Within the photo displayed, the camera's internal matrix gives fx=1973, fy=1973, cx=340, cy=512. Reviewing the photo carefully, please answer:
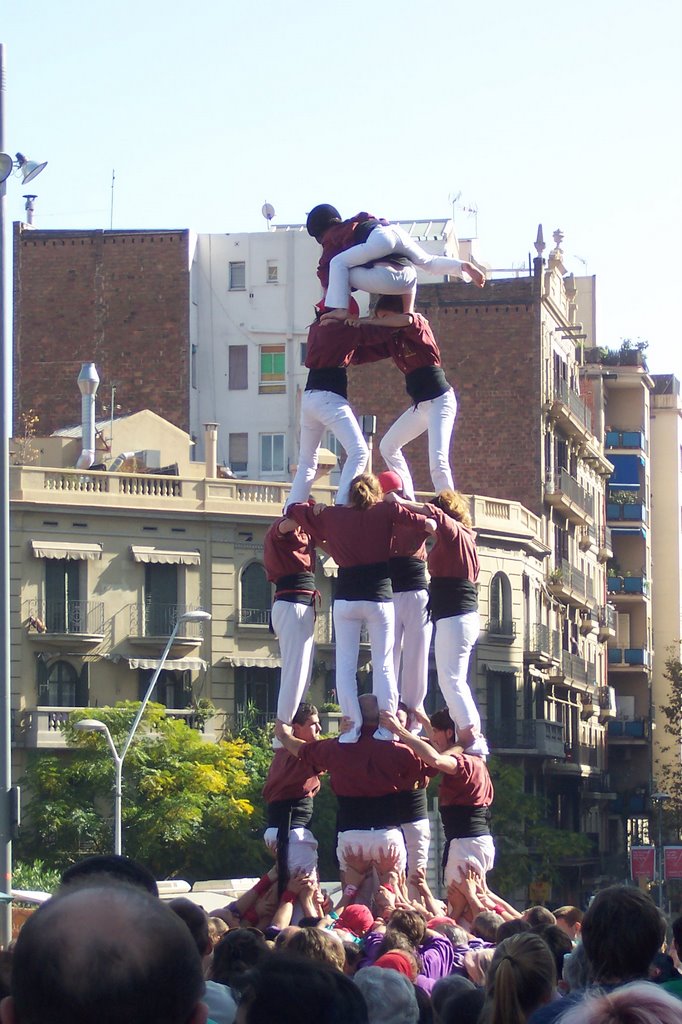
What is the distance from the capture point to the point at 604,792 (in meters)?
66.2

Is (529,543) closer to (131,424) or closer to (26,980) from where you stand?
(131,424)

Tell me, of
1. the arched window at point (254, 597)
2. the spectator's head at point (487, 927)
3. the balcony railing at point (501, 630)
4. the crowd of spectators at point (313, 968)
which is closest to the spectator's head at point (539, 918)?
the crowd of spectators at point (313, 968)

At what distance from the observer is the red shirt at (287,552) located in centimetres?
1708

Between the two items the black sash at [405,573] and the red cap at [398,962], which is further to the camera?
the black sash at [405,573]

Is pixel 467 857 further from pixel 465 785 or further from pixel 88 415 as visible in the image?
pixel 88 415

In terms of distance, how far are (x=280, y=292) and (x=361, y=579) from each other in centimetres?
4618

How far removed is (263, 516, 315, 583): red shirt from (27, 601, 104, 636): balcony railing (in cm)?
2935

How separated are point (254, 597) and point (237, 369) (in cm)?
1453

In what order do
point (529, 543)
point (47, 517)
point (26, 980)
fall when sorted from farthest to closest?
point (529, 543)
point (47, 517)
point (26, 980)

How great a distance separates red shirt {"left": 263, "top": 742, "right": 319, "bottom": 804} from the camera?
16.8m

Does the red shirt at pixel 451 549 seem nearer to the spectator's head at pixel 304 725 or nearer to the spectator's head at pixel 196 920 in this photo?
the spectator's head at pixel 304 725

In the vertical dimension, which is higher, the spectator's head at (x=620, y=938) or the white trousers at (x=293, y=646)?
the white trousers at (x=293, y=646)

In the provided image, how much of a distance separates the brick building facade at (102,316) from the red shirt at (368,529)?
42.7 meters

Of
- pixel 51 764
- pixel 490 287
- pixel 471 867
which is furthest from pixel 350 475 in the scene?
pixel 490 287
